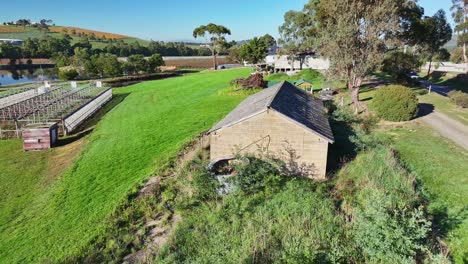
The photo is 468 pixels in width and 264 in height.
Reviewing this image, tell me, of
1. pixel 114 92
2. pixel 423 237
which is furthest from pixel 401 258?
pixel 114 92

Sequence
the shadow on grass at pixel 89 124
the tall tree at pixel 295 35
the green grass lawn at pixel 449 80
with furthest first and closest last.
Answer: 1. the tall tree at pixel 295 35
2. the green grass lawn at pixel 449 80
3. the shadow on grass at pixel 89 124

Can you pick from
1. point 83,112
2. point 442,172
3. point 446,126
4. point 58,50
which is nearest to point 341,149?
point 442,172

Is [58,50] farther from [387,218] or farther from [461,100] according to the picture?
[387,218]

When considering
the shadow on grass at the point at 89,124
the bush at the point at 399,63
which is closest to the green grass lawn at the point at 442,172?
the bush at the point at 399,63

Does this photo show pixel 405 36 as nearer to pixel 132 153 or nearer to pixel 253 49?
pixel 132 153

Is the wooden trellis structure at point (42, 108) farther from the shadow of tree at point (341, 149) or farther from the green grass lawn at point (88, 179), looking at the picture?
the shadow of tree at point (341, 149)

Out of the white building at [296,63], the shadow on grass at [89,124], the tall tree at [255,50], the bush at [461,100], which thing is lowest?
the shadow on grass at [89,124]
